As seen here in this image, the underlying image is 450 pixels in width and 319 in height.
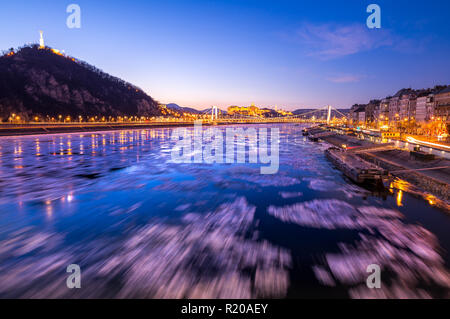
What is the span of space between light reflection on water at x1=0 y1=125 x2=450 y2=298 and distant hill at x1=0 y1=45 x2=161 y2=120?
130648mm

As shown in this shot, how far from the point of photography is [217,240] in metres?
10.3

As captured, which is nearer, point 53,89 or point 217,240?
point 217,240

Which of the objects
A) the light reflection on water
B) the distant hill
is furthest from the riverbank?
the light reflection on water

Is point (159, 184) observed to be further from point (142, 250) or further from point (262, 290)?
point (262, 290)

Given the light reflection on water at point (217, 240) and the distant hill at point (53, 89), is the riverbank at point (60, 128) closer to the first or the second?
the distant hill at point (53, 89)

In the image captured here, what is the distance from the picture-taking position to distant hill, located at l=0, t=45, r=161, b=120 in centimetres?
12425

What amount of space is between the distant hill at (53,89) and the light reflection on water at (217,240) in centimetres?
13065

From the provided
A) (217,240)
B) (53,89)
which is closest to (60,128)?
(53,89)

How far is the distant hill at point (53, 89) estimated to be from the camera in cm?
12425

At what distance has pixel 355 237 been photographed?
10.5 metres

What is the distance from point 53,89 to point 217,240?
163765 millimetres

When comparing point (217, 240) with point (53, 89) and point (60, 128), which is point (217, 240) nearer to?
point (60, 128)

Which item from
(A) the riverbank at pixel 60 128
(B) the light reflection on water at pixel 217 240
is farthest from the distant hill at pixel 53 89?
(B) the light reflection on water at pixel 217 240

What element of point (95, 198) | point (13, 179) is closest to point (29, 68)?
point (13, 179)
